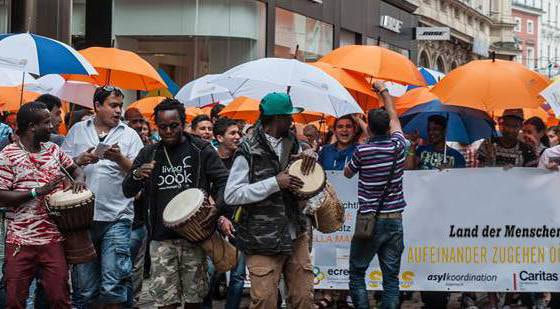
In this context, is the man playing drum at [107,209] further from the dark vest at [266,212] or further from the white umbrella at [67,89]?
the white umbrella at [67,89]

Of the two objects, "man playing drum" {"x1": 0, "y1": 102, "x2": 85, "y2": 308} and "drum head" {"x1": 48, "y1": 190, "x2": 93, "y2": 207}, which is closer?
"drum head" {"x1": 48, "y1": 190, "x2": 93, "y2": 207}

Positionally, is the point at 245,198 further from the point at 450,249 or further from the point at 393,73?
the point at 393,73

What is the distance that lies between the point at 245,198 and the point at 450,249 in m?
3.99

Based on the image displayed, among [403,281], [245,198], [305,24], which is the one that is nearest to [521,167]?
[403,281]

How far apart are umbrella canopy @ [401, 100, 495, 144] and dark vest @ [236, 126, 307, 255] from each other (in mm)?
4237

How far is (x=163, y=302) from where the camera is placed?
7.84 metres

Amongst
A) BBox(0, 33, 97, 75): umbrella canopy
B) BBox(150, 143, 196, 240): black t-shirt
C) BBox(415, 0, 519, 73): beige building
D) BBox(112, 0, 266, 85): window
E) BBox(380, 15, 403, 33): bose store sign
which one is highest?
BBox(415, 0, 519, 73): beige building

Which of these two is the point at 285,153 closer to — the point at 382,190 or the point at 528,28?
the point at 382,190

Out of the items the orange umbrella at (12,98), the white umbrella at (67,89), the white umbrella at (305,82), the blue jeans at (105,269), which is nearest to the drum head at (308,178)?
the blue jeans at (105,269)

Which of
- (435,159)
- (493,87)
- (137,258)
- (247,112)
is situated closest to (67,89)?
(137,258)

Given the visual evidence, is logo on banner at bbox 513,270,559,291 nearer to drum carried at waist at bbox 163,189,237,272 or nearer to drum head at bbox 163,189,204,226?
drum carried at waist at bbox 163,189,237,272

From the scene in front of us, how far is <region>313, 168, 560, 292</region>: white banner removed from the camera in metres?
10.8

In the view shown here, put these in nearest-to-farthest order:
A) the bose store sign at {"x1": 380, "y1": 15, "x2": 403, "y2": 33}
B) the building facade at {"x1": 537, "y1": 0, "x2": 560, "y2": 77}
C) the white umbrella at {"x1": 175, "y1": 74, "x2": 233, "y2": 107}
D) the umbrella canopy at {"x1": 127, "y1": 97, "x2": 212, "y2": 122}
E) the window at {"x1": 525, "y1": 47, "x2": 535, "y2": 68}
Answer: the white umbrella at {"x1": 175, "y1": 74, "x2": 233, "y2": 107}
the umbrella canopy at {"x1": 127, "y1": 97, "x2": 212, "y2": 122}
the bose store sign at {"x1": 380, "y1": 15, "x2": 403, "y2": 33}
the window at {"x1": 525, "y1": 47, "x2": 535, "y2": 68}
the building facade at {"x1": 537, "y1": 0, "x2": 560, "y2": 77}

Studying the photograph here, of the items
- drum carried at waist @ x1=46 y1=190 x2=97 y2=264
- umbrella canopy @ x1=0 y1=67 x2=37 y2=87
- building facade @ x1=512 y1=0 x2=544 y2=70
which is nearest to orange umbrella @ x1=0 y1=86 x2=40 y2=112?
umbrella canopy @ x1=0 y1=67 x2=37 y2=87
